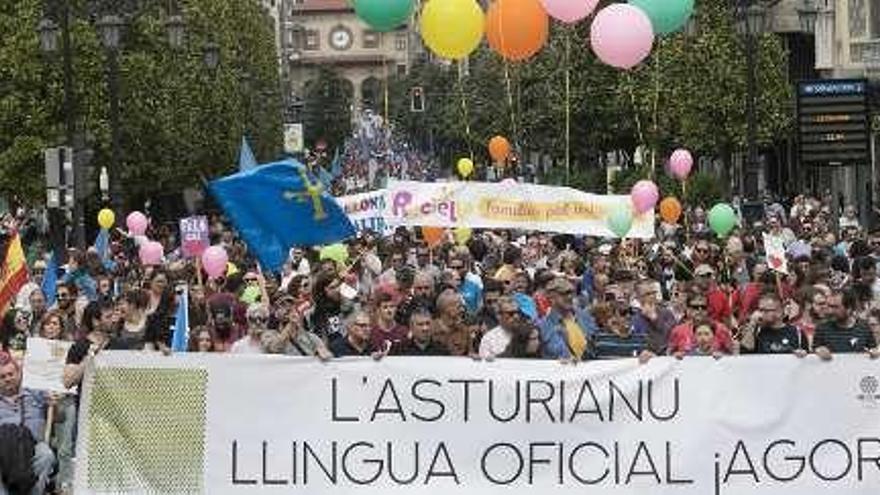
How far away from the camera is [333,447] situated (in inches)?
449

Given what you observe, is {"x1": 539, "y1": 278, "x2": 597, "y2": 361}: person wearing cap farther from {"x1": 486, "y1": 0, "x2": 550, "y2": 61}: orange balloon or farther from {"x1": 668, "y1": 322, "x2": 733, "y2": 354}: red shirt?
{"x1": 486, "y1": 0, "x2": 550, "y2": 61}: orange balloon

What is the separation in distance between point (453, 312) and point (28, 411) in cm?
248

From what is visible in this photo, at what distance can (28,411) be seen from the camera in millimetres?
12641

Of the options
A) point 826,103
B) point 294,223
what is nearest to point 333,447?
point 294,223

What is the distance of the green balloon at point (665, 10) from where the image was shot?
709 inches

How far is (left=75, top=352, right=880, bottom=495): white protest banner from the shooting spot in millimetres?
11242

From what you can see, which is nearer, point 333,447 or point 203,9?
point 333,447

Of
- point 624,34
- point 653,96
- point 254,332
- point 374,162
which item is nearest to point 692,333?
point 254,332

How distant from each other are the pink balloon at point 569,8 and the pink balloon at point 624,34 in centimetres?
17

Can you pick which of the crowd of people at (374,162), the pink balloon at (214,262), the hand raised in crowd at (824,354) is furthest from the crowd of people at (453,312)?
the crowd of people at (374,162)

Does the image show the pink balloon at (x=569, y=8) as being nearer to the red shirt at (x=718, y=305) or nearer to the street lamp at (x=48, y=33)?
the red shirt at (x=718, y=305)

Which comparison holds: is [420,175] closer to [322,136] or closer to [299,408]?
[322,136]

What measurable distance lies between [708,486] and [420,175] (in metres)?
81.2

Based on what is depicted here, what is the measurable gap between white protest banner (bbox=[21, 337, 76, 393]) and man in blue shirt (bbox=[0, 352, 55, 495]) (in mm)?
86
